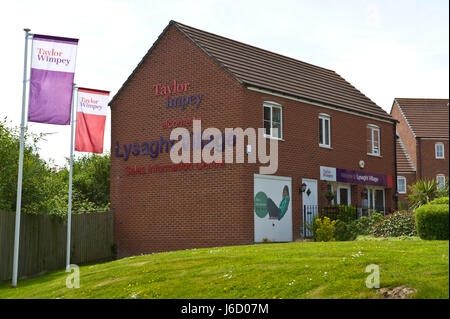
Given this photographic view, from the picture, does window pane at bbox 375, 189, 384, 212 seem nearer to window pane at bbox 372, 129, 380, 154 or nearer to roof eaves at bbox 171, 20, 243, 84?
window pane at bbox 372, 129, 380, 154

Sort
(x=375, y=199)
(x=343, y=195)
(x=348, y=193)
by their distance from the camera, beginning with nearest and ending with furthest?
(x=343, y=195) → (x=348, y=193) → (x=375, y=199)

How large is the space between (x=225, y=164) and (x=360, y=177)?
9218 millimetres

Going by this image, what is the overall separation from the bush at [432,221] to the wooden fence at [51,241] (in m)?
13.2

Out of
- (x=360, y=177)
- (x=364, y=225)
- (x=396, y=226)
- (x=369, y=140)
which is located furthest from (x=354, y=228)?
(x=369, y=140)

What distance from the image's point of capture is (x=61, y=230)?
24.0 meters

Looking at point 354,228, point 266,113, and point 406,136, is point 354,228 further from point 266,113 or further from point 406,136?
point 406,136

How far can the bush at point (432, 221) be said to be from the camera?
1320cm

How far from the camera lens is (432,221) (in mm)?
13695

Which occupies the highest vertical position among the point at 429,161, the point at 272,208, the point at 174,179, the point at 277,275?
the point at 429,161

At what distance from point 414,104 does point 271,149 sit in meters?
32.8

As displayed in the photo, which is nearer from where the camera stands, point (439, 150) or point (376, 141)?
point (376, 141)

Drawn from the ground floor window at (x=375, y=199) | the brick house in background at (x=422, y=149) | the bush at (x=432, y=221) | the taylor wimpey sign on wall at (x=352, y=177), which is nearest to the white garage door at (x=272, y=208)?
the taylor wimpey sign on wall at (x=352, y=177)

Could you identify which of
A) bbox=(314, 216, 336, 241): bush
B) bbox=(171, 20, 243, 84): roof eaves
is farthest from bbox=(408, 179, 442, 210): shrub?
bbox=(171, 20, 243, 84): roof eaves

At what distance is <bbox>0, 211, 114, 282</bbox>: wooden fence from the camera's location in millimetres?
20000
